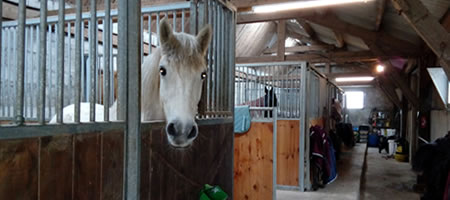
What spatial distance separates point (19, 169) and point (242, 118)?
2.48 metres

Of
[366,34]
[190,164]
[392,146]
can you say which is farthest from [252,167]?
[392,146]

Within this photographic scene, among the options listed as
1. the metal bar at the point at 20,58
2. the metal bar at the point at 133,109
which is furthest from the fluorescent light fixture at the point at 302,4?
the metal bar at the point at 20,58

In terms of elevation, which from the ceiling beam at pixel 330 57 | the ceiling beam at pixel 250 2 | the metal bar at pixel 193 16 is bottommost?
the metal bar at pixel 193 16

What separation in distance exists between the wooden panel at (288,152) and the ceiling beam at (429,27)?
1948mm

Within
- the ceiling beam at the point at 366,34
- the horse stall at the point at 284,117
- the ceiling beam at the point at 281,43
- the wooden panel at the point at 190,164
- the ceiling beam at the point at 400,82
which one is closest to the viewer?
the wooden panel at the point at 190,164

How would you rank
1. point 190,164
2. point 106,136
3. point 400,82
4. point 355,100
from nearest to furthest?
point 106,136
point 190,164
point 400,82
point 355,100

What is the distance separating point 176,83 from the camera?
110 centimetres

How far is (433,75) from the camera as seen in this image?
3.62m

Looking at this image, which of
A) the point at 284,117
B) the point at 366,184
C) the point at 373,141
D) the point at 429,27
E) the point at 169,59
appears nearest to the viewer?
the point at 169,59

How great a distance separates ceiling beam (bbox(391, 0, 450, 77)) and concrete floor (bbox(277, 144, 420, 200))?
6.54 feet

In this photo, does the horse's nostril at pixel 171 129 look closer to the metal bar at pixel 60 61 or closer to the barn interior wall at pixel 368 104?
the metal bar at pixel 60 61

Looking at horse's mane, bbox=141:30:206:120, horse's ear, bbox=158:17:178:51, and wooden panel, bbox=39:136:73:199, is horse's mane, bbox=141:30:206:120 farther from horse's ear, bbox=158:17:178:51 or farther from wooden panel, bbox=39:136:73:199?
wooden panel, bbox=39:136:73:199

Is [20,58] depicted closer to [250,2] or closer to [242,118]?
[242,118]

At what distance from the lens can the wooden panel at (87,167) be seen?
0.80 metres
